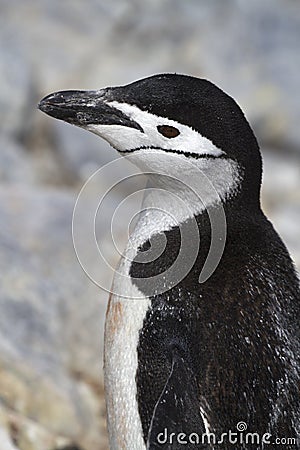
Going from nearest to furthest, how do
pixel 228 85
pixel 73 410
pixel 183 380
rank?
pixel 183 380 < pixel 73 410 < pixel 228 85

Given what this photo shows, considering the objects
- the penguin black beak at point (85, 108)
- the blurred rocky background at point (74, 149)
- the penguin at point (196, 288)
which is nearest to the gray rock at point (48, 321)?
the blurred rocky background at point (74, 149)

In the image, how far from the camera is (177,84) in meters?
2.29

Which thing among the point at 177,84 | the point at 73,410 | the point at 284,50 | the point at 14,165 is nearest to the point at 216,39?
the point at 284,50

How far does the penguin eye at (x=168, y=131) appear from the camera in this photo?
2.27 m

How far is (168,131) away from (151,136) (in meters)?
0.05

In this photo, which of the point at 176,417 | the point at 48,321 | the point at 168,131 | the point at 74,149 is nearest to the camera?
the point at 176,417

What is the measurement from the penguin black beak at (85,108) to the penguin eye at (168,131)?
0.09 meters

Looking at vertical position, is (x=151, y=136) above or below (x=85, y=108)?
below

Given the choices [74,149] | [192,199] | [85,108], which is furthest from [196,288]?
[74,149]

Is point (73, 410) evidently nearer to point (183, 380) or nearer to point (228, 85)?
point (183, 380)

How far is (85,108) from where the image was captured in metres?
2.37

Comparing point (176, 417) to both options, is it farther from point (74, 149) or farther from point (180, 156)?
point (74, 149)

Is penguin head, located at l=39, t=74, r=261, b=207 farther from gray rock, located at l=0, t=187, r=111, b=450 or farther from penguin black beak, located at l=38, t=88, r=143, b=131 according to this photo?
gray rock, located at l=0, t=187, r=111, b=450

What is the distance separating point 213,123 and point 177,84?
0.44ft
